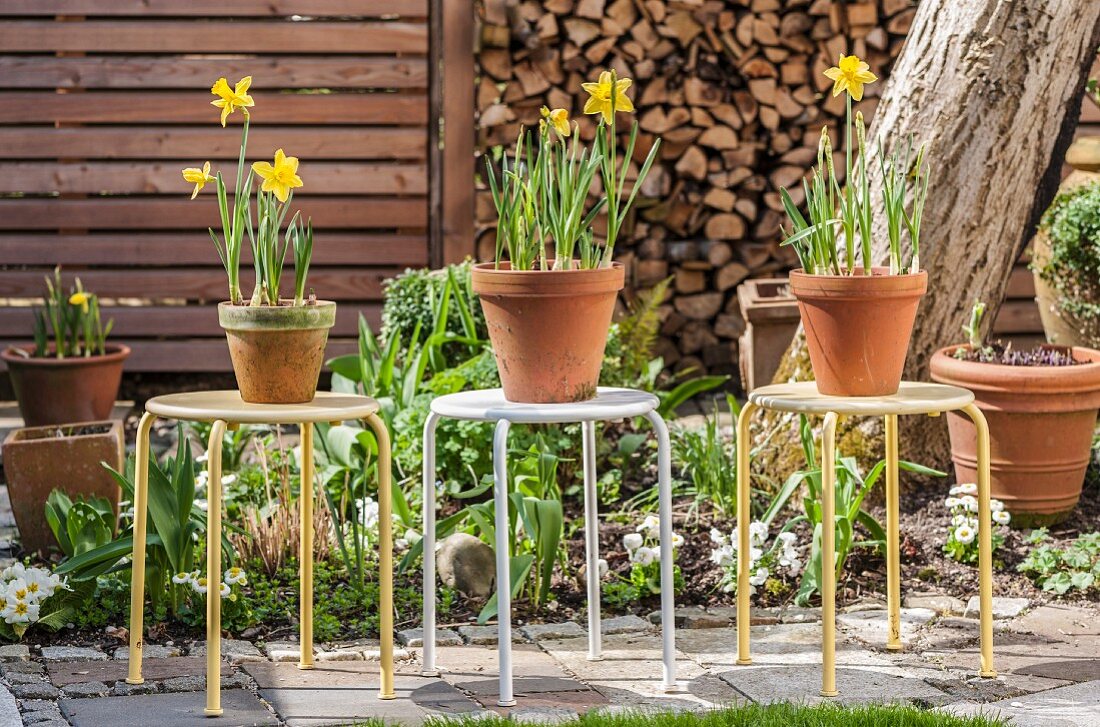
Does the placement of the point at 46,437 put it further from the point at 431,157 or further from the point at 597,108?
the point at 431,157

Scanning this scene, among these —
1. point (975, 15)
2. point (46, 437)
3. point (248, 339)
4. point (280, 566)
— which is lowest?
point (280, 566)

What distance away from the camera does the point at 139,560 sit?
3.06 m

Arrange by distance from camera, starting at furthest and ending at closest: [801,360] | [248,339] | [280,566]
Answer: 1. [801,360]
2. [280,566]
3. [248,339]

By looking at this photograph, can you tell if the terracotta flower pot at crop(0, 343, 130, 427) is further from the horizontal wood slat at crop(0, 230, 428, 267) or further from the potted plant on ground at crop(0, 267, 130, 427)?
the horizontal wood slat at crop(0, 230, 428, 267)

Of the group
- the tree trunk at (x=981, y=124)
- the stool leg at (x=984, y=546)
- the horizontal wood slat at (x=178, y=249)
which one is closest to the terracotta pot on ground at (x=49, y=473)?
the tree trunk at (x=981, y=124)

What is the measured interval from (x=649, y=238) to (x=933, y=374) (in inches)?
106

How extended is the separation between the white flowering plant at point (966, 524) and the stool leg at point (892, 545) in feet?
1.78

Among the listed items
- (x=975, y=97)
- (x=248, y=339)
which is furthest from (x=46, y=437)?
(x=975, y=97)

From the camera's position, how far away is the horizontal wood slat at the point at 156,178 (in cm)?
661

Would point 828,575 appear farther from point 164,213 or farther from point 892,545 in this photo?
point 164,213

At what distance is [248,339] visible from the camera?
293cm

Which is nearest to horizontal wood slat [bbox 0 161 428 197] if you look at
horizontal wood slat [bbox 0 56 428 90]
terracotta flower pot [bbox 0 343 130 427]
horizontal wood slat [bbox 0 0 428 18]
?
horizontal wood slat [bbox 0 56 428 90]

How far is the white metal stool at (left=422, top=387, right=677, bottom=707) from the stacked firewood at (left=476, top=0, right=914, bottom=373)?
3.54m

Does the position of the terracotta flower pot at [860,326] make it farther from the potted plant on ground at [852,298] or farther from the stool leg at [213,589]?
the stool leg at [213,589]
